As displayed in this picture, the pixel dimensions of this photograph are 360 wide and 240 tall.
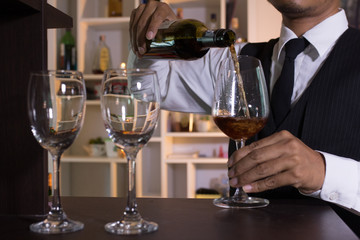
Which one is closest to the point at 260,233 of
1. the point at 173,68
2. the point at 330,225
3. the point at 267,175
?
the point at 330,225

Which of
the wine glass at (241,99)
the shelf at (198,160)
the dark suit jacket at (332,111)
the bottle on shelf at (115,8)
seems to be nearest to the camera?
the wine glass at (241,99)

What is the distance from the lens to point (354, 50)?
1.24 meters

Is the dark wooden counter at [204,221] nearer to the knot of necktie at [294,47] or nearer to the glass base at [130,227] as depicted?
the glass base at [130,227]

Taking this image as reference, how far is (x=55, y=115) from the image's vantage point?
60 cm

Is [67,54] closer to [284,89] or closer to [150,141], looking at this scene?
[150,141]

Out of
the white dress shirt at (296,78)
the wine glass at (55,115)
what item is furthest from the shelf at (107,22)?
the wine glass at (55,115)

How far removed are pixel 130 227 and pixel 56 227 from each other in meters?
0.10

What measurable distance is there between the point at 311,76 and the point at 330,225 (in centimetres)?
76

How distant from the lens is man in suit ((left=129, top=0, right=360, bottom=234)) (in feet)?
2.71

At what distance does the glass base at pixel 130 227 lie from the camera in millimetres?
575

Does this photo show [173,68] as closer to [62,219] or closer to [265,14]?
[62,219]

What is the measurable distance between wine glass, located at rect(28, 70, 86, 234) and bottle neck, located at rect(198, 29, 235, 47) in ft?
1.40

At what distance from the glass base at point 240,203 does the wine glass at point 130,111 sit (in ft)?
0.72

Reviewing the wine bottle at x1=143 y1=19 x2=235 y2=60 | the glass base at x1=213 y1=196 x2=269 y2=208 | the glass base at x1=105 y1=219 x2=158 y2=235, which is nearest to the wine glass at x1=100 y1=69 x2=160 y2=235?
the glass base at x1=105 y1=219 x2=158 y2=235
